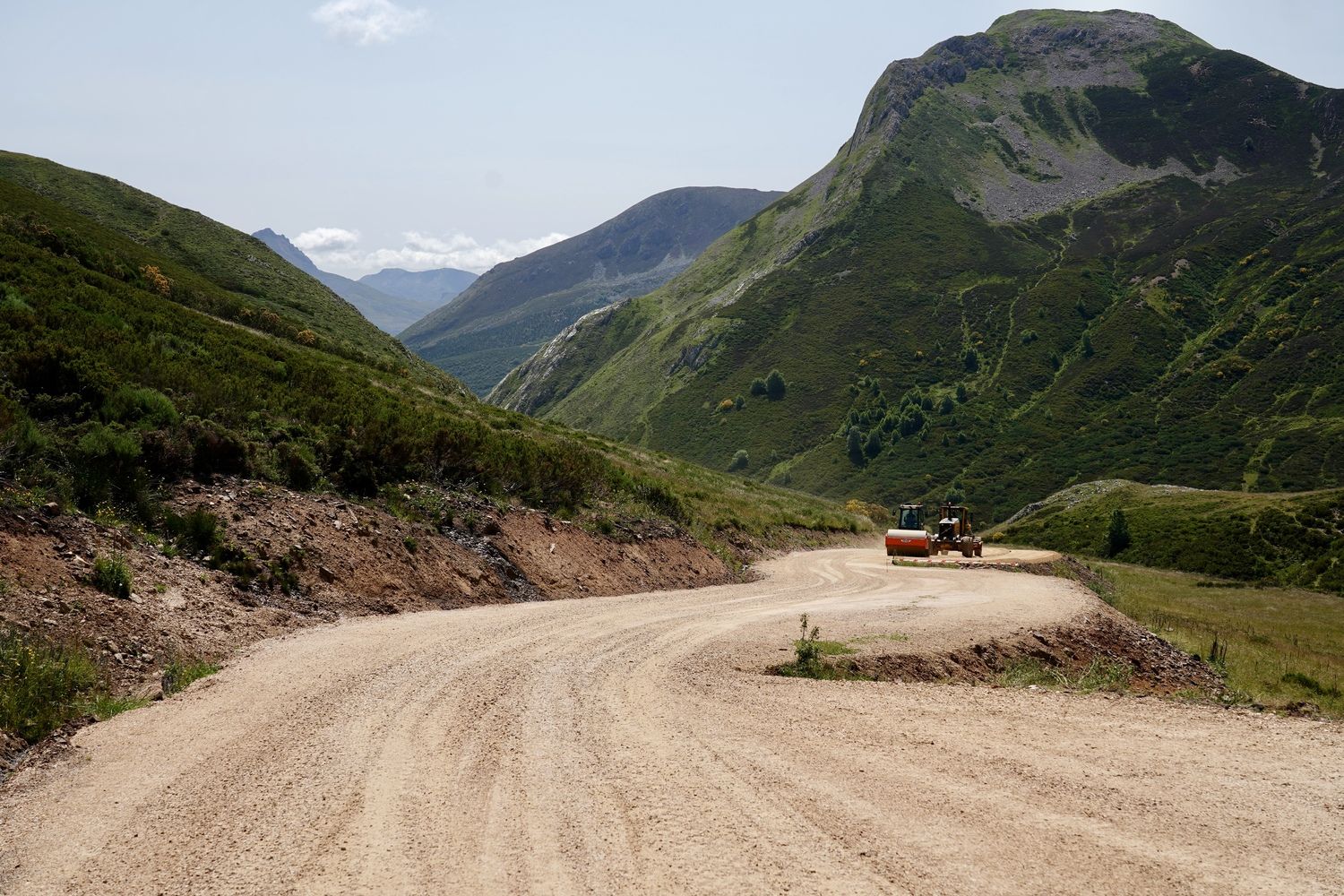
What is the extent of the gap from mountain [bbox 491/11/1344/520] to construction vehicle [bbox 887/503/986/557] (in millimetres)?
71392

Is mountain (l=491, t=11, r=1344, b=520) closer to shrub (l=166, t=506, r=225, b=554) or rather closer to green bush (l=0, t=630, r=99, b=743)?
shrub (l=166, t=506, r=225, b=554)

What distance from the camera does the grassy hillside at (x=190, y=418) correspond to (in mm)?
13898

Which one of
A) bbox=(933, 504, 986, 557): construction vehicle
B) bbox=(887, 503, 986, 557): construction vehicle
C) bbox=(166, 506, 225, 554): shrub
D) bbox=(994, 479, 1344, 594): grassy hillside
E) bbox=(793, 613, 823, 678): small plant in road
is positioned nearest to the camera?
bbox=(793, 613, 823, 678): small plant in road

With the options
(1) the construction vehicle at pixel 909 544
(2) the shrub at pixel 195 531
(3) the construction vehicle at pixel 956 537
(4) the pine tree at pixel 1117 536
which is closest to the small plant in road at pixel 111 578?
(2) the shrub at pixel 195 531

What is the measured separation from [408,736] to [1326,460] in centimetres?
11454

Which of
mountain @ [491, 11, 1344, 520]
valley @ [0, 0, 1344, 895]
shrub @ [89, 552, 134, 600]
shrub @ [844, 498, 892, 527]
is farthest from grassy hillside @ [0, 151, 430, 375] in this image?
mountain @ [491, 11, 1344, 520]

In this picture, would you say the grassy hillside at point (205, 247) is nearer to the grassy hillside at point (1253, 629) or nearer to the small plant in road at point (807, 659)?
the grassy hillside at point (1253, 629)

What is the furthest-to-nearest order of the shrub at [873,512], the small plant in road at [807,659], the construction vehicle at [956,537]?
1. the shrub at [873,512]
2. the construction vehicle at [956,537]
3. the small plant in road at [807,659]

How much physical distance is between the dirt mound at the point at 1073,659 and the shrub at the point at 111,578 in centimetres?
1092

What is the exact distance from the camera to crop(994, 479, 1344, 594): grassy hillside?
149 ft

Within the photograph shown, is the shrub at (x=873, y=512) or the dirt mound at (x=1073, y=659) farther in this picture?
the shrub at (x=873, y=512)

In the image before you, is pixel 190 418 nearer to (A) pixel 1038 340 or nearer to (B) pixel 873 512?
(B) pixel 873 512

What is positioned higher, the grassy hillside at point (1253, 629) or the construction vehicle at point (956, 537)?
the construction vehicle at point (956, 537)

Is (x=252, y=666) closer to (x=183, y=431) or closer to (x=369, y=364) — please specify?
(x=183, y=431)
